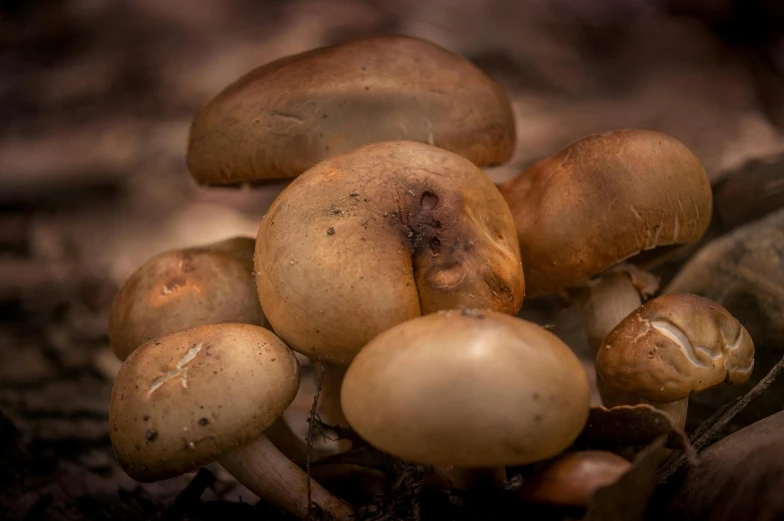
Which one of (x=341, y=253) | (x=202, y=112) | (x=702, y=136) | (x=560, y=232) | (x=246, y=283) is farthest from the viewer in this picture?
(x=702, y=136)

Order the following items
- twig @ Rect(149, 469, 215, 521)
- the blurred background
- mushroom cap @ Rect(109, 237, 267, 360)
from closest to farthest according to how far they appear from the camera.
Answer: twig @ Rect(149, 469, 215, 521) < mushroom cap @ Rect(109, 237, 267, 360) < the blurred background

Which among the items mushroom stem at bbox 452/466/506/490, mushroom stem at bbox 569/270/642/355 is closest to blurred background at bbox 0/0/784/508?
mushroom stem at bbox 569/270/642/355

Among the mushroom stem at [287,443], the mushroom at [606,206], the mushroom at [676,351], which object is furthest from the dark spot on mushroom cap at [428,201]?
the mushroom stem at [287,443]

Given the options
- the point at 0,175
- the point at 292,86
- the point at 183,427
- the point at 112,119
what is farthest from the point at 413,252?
the point at 0,175

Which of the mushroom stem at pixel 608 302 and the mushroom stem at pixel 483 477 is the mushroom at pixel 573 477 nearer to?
the mushroom stem at pixel 483 477

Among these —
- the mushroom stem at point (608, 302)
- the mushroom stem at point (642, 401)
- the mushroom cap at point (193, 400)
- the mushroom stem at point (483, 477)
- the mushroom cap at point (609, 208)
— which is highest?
the mushroom cap at point (609, 208)

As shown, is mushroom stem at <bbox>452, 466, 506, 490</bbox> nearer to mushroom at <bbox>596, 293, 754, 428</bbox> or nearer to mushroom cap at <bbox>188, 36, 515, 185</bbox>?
mushroom at <bbox>596, 293, 754, 428</bbox>

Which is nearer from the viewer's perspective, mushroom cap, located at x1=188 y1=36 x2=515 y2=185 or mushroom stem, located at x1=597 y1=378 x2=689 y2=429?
mushroom stem, located at x1=597 y1=378 x2=689 y2=429

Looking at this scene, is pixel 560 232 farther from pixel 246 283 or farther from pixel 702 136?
pixel 702 136
